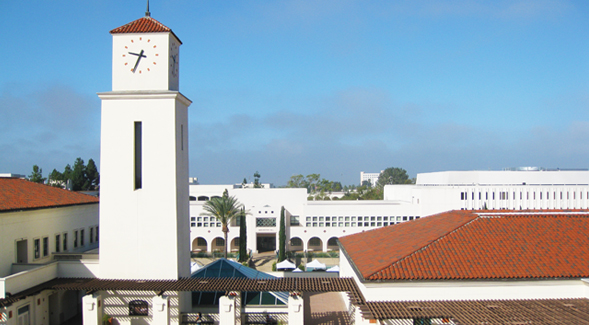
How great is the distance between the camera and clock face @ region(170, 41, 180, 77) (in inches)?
803

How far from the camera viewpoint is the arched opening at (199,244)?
53.6 metres

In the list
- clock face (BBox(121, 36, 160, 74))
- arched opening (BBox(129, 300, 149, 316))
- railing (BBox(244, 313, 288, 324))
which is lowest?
railing (BBox(244, 313, 288, 324))

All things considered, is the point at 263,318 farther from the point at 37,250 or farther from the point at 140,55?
the point at 140,55

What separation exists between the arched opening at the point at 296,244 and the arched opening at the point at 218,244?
340 inches

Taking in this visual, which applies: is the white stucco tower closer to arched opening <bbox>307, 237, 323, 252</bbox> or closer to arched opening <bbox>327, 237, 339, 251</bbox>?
arched opening <bbox>307, 237, 323, 252</bbox>

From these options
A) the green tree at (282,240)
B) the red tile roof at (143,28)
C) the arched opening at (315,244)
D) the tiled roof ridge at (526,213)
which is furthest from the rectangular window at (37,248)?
the arched opening at (315,244)

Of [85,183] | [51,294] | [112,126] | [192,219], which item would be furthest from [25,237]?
[85,183]

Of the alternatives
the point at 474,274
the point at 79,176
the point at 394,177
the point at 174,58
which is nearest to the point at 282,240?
the point at 174,58

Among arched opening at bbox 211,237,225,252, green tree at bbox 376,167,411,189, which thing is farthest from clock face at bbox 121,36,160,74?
green tree at bbox 376,167,411,189

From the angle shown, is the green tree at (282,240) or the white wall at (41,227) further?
the green tree at (282,240)

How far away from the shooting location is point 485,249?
17.9 metres

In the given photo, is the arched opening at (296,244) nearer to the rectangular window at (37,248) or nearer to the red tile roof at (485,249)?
the red tile roof at (485,249)

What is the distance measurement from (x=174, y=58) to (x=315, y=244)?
120 feet

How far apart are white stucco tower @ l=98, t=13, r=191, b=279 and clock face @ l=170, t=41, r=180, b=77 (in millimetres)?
Result: 622
